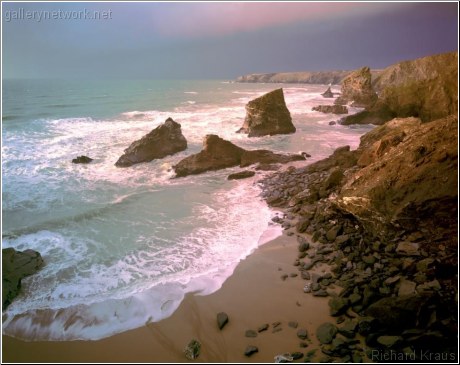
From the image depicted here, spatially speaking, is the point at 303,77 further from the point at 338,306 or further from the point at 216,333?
the point at 216,333

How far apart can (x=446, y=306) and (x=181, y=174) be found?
11340 millimetres

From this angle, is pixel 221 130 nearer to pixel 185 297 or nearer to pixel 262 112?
pixel 262 112

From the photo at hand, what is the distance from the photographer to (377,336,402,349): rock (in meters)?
4.23

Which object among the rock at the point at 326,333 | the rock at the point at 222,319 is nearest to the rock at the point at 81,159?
the rock at the point at 222,319

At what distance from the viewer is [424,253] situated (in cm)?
589

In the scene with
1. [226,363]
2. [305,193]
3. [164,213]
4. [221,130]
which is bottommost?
[226,363]

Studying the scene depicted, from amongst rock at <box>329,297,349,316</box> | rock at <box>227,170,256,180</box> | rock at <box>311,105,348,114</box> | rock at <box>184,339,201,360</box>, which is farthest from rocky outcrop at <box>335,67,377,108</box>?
rock at <box>184,339,201,360</box>

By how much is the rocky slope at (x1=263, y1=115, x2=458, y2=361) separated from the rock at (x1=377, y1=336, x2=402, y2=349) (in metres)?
0.01

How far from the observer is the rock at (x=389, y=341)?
4.23 m

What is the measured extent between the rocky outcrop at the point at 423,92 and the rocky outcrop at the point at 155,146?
52.8 feet

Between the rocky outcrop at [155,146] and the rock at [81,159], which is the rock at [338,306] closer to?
the rocky outcrop at [155,146]

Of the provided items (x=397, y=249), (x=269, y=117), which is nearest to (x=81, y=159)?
(x=269, y=117)

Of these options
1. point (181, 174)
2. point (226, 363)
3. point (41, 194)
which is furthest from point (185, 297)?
point (41, 194)

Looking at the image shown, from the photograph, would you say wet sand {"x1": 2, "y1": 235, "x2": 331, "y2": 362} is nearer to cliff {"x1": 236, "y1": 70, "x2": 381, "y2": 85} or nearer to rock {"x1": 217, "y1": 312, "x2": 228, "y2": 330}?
rock {"x1": 217, "y1": 312, "x2": 228, "y2": 330}
